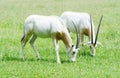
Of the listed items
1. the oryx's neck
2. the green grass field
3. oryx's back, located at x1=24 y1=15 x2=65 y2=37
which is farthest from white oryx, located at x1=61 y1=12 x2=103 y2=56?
oryx's back, located at x1=24 y1=15 x2=65 y2=37

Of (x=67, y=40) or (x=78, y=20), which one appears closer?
(x=67, y=40)

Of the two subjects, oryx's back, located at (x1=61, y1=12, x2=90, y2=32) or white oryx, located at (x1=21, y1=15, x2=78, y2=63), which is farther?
oryx's back, located at (x1=61, y1=12, x2=90, y2=32)

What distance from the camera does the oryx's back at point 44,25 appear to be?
45.6ft

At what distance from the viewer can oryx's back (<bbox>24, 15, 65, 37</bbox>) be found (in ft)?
45.6

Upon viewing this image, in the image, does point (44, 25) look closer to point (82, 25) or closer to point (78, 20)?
point (82, 25)

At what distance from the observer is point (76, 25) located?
17.3m

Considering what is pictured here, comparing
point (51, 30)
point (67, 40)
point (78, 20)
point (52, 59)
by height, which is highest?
point (51, 30)

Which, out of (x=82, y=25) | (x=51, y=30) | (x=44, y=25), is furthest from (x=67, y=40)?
(x=82, y=25)

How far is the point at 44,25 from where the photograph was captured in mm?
14062

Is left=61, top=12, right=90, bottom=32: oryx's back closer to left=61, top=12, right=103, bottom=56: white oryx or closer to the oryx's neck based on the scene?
left=61, top=12, right=103, bottom=56: white oryx

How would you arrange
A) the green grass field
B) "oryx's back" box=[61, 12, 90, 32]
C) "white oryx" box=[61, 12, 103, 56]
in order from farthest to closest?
"oryx's back" box=[61, 12, 90, 32] < "white oryx" box=[61, 12, 103, 56] < the green grass field

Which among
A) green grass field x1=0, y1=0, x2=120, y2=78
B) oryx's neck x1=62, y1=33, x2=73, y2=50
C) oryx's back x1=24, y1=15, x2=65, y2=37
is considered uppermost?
oryx's back x1=24, y1=15, x2=65, y2=37

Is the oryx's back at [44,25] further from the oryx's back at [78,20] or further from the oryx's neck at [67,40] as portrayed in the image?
the oryx's back at [78,20]

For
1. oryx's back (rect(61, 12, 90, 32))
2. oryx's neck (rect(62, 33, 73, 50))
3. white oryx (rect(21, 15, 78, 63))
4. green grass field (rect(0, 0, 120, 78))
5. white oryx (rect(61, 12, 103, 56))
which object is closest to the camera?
green grass field (rect(0, 0, 120, 78))
